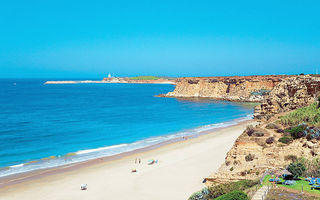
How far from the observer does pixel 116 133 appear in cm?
3566

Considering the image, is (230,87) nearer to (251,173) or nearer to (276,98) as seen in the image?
(276,98)

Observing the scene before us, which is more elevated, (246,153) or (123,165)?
(246,153)

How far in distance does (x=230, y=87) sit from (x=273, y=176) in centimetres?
7761

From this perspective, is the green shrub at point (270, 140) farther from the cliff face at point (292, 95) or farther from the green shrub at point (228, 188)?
the cliff face at point (292, 95)

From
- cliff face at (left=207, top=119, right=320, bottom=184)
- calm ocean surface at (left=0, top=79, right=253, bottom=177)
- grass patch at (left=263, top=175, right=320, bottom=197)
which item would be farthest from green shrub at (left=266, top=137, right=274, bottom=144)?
calm ocean surface at (left=0, top=79, right=253, bottom=177)

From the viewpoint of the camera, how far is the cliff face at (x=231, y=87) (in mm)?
Answer: 80581

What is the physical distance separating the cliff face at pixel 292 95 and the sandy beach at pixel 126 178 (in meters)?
13.6

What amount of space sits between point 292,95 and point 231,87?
172ft

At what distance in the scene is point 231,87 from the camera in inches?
3465

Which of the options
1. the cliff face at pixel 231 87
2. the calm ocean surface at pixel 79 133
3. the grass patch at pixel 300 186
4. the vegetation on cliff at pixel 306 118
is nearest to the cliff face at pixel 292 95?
the calm ocean surface at pixel 79 133

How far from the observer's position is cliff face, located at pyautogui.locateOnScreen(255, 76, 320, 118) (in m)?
33.4

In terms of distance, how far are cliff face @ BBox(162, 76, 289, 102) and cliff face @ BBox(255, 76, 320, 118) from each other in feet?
128

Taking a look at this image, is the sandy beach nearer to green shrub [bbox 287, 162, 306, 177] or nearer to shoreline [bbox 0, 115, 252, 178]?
shoreline [bbox 0, 115, 252, 178]

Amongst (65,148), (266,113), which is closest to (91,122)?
(65,148)
